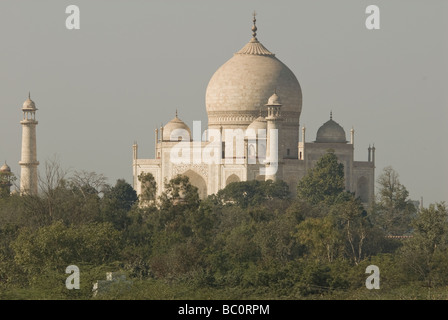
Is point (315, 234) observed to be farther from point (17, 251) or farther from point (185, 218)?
point (17, 251)

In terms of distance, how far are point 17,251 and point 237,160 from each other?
2467cm

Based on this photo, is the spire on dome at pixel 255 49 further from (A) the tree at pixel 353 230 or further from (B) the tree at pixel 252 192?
(A) the tree at pixel 353 230

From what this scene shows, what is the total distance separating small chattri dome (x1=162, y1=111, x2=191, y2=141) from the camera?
2395 inches

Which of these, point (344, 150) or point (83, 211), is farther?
point (344, 150)

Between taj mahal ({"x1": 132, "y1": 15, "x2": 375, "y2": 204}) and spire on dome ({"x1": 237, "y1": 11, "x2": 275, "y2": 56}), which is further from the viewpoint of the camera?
spire on dome ({"x1": 237, "y1": 11, "x2": 275, "y2": 56})

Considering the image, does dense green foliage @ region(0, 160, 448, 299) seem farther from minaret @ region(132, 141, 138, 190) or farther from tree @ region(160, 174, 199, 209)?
minaret @ region(132, 141, 138, 190)

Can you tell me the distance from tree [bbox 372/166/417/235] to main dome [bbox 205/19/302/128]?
754 centimetres

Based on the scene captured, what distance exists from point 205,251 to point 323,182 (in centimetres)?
1947

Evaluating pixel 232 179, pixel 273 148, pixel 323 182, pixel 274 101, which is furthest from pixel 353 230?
pixel 232 179

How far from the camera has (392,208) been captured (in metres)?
54.0

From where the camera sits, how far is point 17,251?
111 feet

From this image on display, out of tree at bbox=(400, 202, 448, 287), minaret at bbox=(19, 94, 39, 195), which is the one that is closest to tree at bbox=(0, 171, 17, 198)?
minaret at bbox=(19, 94, 39, 195)
